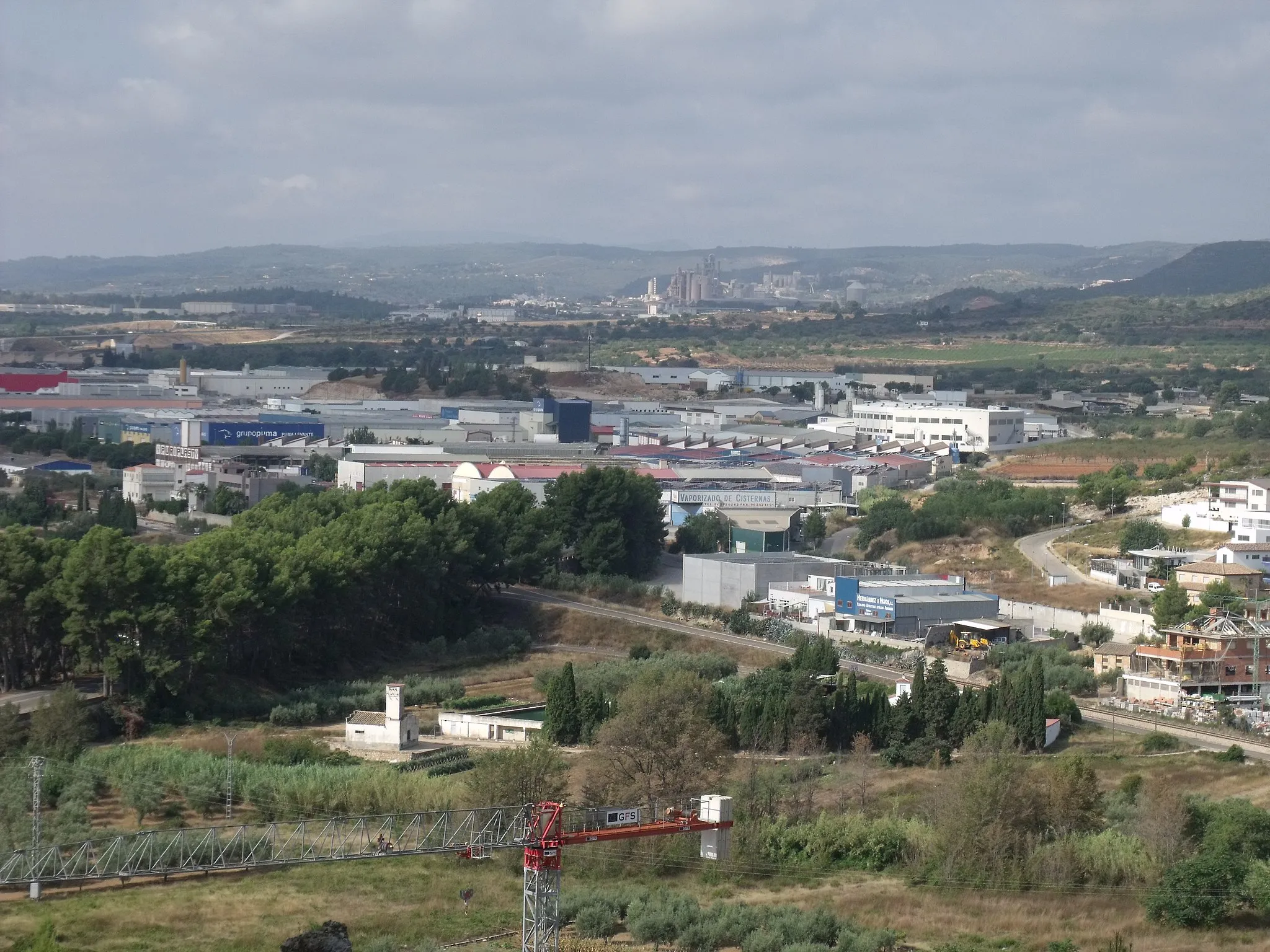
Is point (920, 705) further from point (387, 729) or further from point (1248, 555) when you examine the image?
point (1248, 555)

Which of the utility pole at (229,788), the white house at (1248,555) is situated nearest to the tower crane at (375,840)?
the utility pole at (229,788)

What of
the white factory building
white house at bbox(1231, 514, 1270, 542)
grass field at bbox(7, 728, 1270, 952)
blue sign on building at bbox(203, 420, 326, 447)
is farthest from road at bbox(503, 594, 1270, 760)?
the white factory building

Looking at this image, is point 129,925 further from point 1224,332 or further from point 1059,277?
point 1059,277

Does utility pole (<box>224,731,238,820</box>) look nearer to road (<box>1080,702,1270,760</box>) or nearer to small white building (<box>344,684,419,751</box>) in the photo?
small white building (<box>344,684,419,751</box>)

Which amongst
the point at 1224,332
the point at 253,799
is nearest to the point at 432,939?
the point at 253,799

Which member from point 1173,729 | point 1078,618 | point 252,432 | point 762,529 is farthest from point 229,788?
point 252,432

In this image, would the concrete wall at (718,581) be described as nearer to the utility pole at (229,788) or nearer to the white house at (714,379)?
the utility pole at (229,788)
